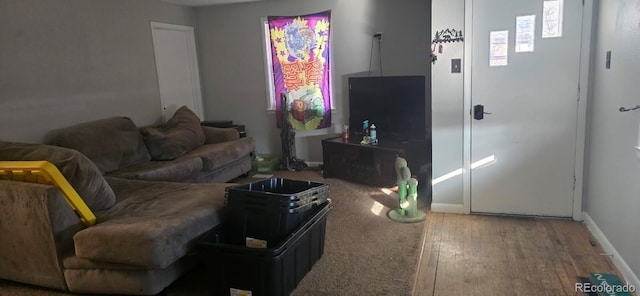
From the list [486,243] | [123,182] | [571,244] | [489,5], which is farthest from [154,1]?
[571,244]

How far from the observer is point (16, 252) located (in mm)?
2596

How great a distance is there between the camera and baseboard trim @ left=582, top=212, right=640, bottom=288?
242cm

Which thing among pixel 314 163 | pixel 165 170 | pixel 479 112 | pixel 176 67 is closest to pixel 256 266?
pixel 165 170

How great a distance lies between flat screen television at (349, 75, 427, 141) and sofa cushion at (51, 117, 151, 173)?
2.34 m

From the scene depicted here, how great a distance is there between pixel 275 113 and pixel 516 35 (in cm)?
322

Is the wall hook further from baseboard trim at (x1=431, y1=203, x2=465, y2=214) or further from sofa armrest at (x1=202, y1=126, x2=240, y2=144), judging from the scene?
sofa armrest at (x1=202, y1=126, x2=240, y2=144)

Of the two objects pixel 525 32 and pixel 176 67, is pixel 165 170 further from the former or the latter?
A: pixel 525 32

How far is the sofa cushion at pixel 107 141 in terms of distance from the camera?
12.5 feet

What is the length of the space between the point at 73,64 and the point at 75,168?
77.3 inches

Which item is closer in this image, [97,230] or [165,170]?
[97,230]

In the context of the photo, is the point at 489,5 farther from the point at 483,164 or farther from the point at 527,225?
the point at 527,225

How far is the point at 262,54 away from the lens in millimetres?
5574

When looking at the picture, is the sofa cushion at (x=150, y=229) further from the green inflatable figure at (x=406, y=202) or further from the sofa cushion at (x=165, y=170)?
the green inflatable figure at (x=406, y=202)

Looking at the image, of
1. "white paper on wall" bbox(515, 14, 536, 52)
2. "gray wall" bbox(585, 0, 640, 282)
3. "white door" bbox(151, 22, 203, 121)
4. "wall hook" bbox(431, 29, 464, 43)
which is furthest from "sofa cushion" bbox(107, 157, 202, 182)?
"gray wall" bbox(585, 0, 640, 282)
